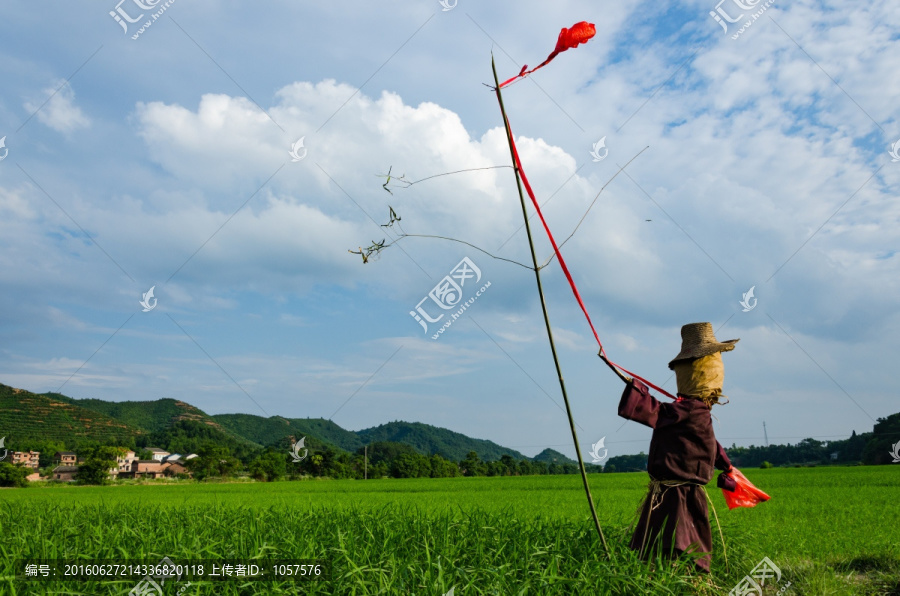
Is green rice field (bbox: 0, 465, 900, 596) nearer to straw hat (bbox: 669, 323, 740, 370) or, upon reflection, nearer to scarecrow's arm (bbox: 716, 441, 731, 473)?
scarecrow's arm (bbox: 716, 441, 731, 473)

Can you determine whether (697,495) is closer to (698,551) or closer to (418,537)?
(698,551)

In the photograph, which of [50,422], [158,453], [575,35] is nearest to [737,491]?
[575,35]

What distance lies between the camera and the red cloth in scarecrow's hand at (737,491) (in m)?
4.48

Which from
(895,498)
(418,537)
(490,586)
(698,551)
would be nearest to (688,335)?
(698,551)

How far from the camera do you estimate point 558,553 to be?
13.9ft

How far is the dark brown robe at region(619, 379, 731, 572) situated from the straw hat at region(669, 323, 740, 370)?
1.12ft

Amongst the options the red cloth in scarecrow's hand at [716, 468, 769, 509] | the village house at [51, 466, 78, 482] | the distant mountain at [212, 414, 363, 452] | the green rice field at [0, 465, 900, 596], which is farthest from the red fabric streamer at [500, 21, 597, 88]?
the distant mountain at [212, 414, 363, 452]

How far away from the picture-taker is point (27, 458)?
59.7 m

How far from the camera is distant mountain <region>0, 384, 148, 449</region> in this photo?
81312 millimetres

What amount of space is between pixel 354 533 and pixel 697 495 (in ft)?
9.30

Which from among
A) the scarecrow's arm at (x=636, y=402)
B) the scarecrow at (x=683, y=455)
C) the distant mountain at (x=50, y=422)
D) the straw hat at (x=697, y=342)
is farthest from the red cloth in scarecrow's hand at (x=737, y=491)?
the distant mountain at (x=50, y=422)

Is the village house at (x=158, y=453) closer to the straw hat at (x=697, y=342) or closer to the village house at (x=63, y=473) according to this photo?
the village house at (x=63, y=473)

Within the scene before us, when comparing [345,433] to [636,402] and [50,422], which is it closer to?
[50,422]

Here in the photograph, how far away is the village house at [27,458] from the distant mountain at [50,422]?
24.9 ft
